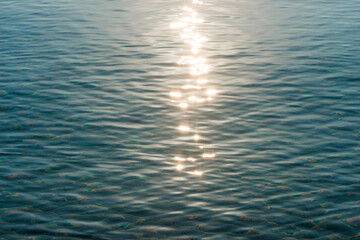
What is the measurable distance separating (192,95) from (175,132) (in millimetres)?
3671

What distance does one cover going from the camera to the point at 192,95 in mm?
21312

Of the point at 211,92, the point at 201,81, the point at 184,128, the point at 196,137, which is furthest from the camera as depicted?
the point at 201,81

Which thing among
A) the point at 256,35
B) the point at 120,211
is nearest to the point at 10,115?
the point at 120,211

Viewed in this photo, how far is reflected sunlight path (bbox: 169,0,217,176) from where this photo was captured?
635 inches

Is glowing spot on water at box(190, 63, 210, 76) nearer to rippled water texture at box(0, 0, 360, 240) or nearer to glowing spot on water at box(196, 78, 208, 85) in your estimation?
rippled water texture at box(0, 0, 360, 240)

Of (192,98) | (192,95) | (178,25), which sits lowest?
(192,98)

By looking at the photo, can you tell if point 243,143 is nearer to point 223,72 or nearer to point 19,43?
point 223,72

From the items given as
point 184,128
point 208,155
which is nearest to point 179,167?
point 208,155

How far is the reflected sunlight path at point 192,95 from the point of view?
1614 centimetres

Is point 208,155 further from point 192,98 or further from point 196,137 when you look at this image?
point 192,98

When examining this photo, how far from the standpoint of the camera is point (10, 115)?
19203 mm

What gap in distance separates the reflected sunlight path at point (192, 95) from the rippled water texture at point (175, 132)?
0.34 ft

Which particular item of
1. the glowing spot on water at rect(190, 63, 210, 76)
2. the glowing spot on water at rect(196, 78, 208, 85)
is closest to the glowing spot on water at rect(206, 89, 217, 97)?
the glowing spot on water at rect(196, 78, 208, 85)

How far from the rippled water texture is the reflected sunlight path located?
0.10 metres
